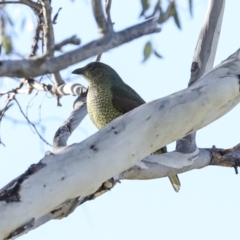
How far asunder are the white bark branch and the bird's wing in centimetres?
262

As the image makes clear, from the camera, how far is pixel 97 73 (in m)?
6.83

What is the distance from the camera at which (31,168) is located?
11.2 feet

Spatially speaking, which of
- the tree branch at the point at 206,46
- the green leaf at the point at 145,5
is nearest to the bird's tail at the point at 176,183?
the tree branch at the point at 206,46

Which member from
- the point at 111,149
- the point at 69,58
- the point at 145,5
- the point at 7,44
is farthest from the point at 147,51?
the point at 69,58

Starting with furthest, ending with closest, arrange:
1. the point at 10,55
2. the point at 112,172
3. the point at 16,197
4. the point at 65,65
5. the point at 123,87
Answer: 1. the point at 123,87
2. the point at 10,55
3. the point at 112,172
4. the point at 16,197
5. the point at 65,65

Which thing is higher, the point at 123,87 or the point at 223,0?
the point at 123,87

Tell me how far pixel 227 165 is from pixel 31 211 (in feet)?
6.02

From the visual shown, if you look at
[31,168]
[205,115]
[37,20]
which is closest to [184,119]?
[205,115]

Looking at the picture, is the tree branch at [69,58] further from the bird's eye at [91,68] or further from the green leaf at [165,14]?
the bird's eye at [91,68]

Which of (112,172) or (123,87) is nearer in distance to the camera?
(112,172)

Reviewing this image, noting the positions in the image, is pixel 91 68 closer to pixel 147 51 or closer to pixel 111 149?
pixel 147 51

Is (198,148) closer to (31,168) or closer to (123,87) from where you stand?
(31,168)

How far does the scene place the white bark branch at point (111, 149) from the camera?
3.32m

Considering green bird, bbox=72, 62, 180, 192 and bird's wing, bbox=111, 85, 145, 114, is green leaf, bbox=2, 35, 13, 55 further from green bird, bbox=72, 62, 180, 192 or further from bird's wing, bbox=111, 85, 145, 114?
bird's wing, bbox=111, 85, 145, 114
